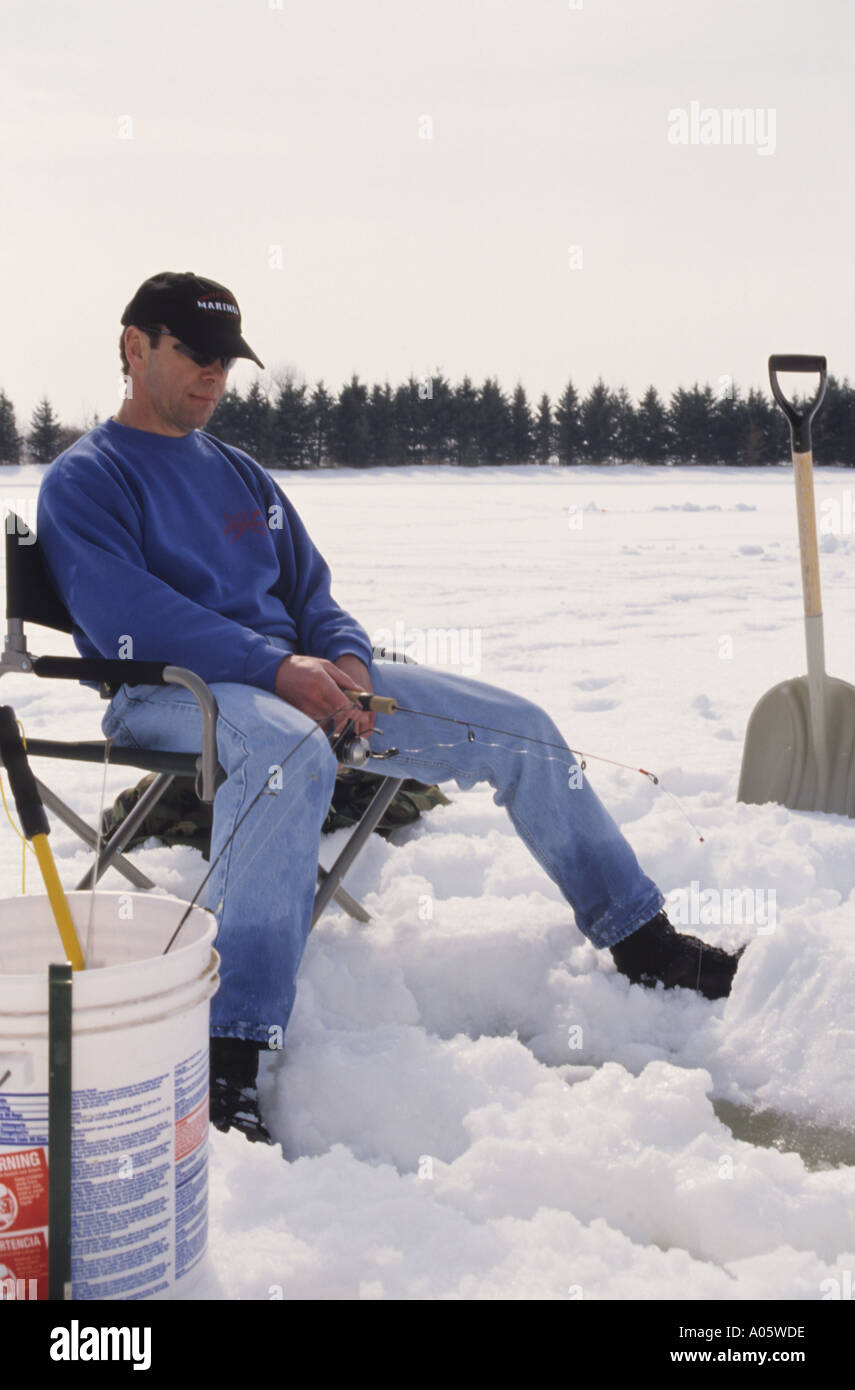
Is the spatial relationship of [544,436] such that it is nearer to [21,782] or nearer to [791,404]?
[791,404]

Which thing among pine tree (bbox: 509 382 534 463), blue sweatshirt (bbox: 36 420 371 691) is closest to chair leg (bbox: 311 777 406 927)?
blue sweatshirt (bbox: 36 420 371 691)

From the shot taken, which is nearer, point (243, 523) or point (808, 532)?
point (243, 523)

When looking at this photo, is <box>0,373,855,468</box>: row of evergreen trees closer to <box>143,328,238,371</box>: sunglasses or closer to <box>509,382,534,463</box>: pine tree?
<box>509,382,534,463</box>: pine tree

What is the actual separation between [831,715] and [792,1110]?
1825mm

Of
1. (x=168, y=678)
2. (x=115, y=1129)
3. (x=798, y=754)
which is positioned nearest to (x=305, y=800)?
(x=168, y=678)

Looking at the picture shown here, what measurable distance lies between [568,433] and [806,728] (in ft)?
126

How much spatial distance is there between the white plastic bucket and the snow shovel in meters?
2.56

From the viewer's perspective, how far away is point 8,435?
35.0m

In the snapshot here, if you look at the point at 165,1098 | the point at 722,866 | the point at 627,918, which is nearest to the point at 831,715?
the point at 722,866

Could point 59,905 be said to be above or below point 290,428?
below

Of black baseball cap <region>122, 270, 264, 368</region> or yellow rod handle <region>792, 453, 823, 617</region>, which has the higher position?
black baseball cap <region>122, 270, 264, 368</region>

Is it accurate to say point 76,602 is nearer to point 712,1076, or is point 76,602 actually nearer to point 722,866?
point 712,1076

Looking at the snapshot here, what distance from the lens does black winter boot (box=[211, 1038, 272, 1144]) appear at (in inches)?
73.0
